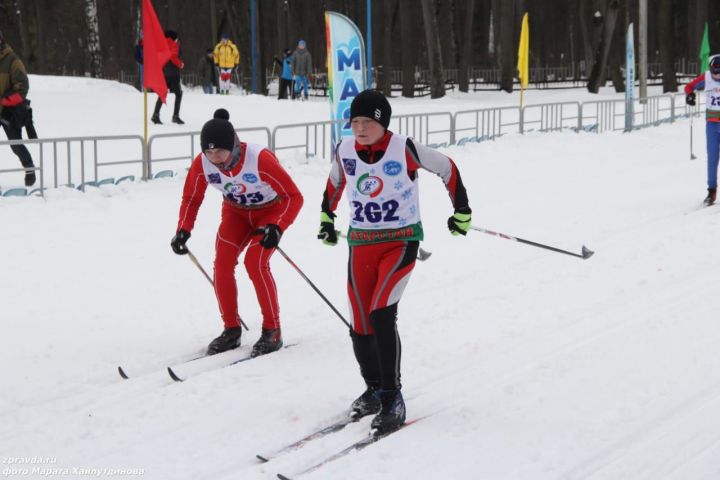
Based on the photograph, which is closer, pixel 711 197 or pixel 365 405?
pixel 365 405

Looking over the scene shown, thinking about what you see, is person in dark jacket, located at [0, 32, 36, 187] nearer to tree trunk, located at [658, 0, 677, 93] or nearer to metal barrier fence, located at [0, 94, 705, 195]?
metal barrier fence, located at [0, 94, 705, 195]

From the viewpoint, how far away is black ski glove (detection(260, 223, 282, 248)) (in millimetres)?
6285

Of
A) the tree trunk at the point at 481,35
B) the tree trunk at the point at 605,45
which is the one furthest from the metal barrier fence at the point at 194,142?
the tree trunk at the point at 481,35

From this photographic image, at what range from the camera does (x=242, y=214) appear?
6836 millimetres

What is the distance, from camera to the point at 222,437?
5.12 m

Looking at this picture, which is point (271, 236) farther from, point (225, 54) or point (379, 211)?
point (225, 54)

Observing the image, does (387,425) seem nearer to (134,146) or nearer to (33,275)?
(33,275)

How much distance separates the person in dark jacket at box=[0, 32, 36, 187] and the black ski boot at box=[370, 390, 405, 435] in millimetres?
8226

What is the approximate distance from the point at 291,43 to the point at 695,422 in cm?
4193

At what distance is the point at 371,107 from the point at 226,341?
7.90 feet

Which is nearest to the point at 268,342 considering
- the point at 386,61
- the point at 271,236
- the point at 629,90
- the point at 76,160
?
the point at 271,236

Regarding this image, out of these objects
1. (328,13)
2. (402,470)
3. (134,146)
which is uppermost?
(328,13)

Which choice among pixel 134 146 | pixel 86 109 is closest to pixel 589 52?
pixel 86 109

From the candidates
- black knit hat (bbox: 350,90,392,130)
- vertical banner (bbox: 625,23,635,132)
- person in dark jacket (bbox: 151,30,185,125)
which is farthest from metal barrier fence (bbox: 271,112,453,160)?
black knit hat (bbox: 350,90,392,130)
